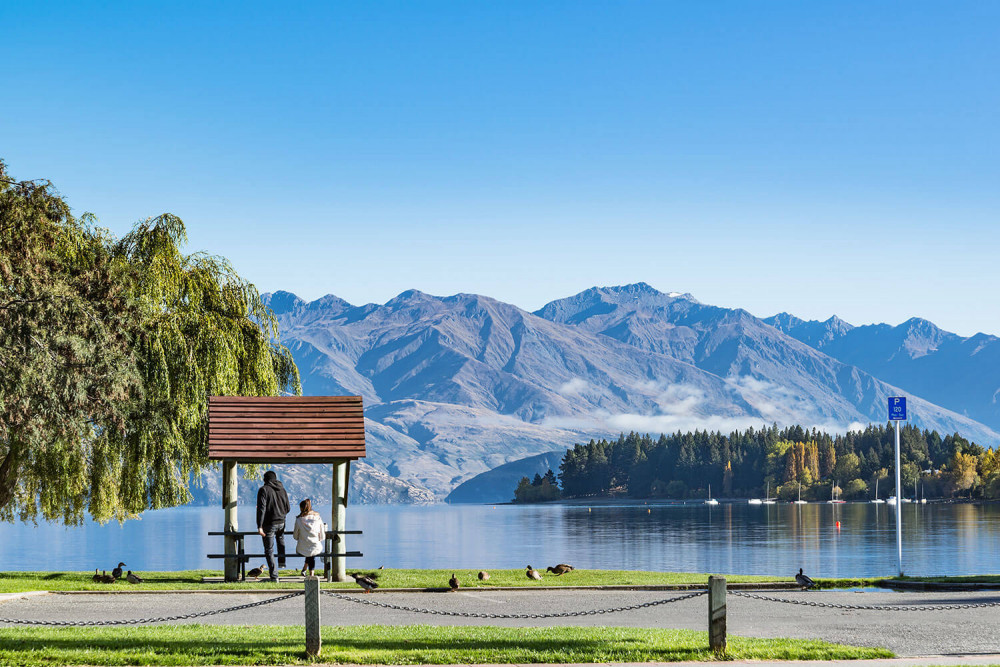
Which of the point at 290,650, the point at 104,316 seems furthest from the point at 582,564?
the point at 290,650

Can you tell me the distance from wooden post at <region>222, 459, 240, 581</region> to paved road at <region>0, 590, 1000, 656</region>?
9.80 ft

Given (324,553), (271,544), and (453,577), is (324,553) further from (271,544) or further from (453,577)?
(453,577)

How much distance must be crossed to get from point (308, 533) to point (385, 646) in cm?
1162

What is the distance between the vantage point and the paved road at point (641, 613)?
19672 mm

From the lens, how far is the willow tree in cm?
2569

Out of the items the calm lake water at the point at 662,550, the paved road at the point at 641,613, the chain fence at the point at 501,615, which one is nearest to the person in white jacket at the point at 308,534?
the paved road at the point at 641,613

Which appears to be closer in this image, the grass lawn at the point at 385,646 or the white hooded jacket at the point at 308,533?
the grass lawn at the point at 385,646

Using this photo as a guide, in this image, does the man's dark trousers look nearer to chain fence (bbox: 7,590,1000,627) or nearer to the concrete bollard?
chain fence (bbox: 7,590,1000,627)

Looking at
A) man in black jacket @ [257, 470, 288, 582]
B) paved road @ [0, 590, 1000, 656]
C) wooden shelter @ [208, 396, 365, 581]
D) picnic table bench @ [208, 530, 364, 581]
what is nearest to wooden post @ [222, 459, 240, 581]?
wooden shelter @ [208, 396, 365, 581]

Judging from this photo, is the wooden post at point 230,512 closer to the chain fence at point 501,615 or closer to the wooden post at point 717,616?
the chain fence at point 501,615

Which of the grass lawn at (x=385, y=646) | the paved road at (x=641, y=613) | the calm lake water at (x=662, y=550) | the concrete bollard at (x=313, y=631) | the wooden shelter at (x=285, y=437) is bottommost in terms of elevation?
the calm lake water at (x=662, y=550)

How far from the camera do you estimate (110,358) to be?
27.6m

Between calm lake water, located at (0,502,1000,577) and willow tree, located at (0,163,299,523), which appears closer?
willow tree, located at (0,163,299,523)

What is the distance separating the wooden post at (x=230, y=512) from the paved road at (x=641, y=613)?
299cm
